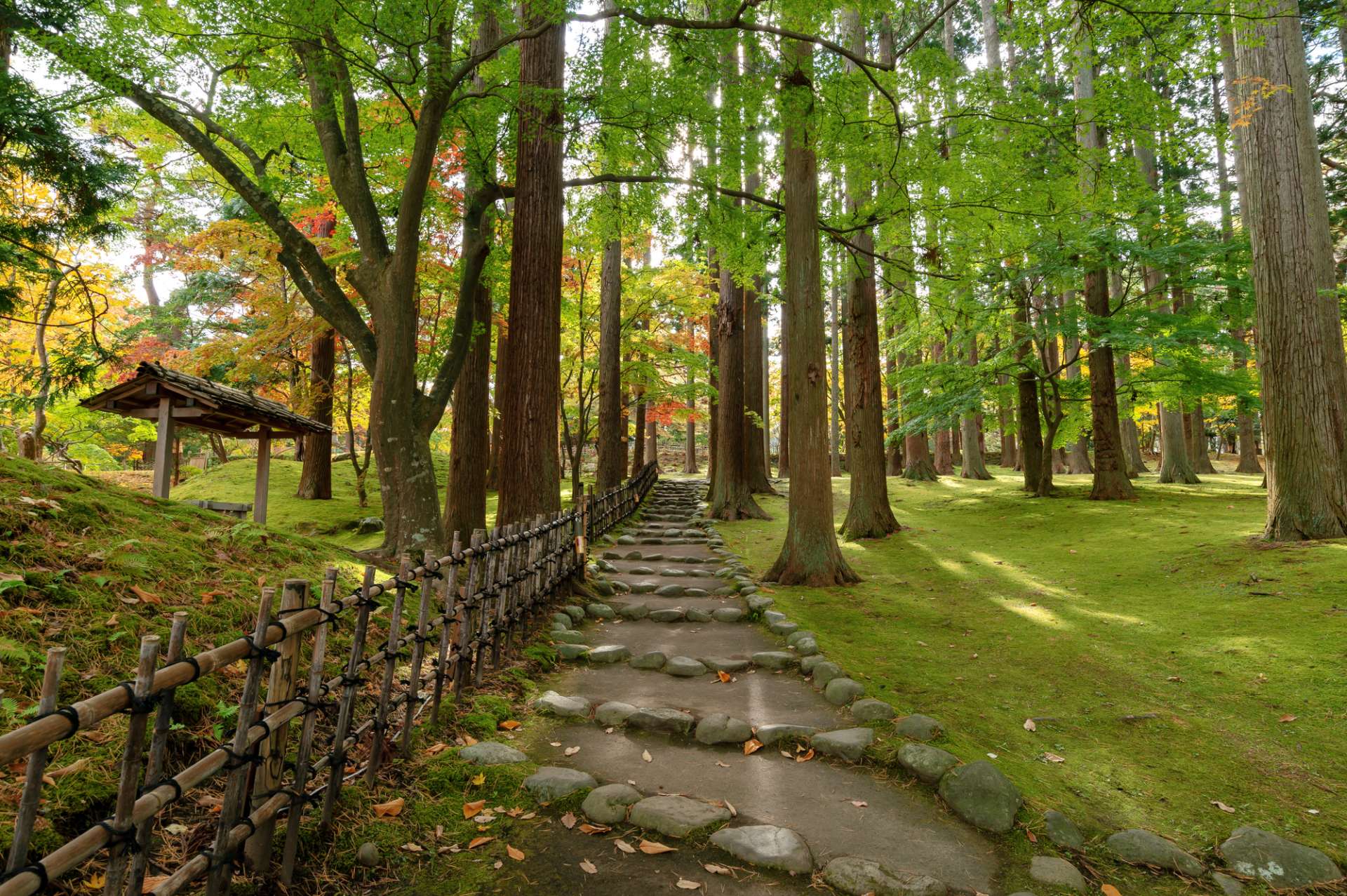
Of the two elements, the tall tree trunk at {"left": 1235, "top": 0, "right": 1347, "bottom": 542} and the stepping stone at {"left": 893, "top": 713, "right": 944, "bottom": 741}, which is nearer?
the stepping stone at {"left": 893, "top": 713, "right": 944, "bottom": 741}

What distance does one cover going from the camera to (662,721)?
365 cm

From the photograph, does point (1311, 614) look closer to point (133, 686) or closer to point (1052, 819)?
point (1052, 819)

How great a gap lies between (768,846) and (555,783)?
1.05 meters

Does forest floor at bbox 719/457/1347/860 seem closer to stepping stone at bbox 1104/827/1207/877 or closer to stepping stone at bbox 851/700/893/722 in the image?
stepping stone at bbox 1104/827/1207/877

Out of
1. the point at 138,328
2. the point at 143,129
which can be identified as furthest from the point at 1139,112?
the point at 138,328

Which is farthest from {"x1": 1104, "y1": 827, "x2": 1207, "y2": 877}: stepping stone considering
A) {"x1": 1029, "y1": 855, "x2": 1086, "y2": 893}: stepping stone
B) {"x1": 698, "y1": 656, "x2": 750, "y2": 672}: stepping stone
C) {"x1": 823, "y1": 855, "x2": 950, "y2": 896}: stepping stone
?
{"x1": 698, "y1": 656, "x2": 750, "y2": 672}: stepping stone

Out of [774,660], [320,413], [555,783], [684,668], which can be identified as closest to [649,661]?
[684,668]

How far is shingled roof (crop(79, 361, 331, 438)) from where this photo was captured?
7414mm

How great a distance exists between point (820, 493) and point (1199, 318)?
32.4 feet

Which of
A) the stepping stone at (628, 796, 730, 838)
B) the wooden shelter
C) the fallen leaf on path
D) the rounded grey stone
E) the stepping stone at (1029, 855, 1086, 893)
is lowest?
the stepping stone at (1029, 855, 1086, 893)

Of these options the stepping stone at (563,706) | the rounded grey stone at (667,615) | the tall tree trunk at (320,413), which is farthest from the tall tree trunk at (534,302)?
the tall tree trunk at (320,413)

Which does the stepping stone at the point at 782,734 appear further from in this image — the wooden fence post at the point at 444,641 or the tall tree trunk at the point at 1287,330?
the tall tree trunk at the point at 1287,330

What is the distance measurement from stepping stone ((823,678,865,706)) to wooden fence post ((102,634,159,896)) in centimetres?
357

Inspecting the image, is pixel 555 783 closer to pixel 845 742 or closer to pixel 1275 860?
pixel 845 742
